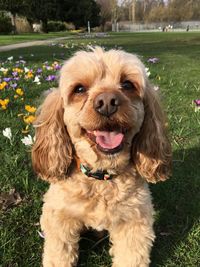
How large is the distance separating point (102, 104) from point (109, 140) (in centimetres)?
31

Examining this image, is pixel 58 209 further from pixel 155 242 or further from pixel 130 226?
pixel 155 242

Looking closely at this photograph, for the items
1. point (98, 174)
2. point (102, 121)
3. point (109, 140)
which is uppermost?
point (102, 121)

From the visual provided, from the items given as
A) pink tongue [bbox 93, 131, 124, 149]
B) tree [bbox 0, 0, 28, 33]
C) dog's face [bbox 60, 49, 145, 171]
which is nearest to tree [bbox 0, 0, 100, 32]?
tree [bbox 0, 0, 28, 33]

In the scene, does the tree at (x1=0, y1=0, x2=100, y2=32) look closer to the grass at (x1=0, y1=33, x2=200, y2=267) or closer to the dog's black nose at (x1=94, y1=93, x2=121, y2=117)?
the grass at (x1=0, y1=33, x2=200, y2=267)

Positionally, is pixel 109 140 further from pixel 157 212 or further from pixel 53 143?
pixel 157 212

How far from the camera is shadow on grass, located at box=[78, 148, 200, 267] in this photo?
330 cm

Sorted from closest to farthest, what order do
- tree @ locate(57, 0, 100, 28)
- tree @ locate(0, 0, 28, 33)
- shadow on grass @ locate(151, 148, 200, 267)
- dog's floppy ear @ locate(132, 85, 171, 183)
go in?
dog's floppy ear @ locate(132, 85, 171, 183) → shadow on grass @ locate(151, 148, 200, 267) → tree @ locate(0, 0, 28, 33) → tree @ locate(57, 0, 100, 28)

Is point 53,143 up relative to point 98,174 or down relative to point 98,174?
up

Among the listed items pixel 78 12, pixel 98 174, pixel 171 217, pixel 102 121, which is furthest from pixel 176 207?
pixel 78 12

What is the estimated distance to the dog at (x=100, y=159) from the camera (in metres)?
2.83

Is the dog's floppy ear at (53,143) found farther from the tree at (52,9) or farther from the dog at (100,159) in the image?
the tree at (52,9)

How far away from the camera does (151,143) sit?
10.5 ft

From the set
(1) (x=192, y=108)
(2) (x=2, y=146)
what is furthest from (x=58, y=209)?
(1) (x=192, y=108)

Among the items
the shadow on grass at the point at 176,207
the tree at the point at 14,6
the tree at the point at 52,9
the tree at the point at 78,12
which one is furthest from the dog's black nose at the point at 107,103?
the tree at the point at 78,12
